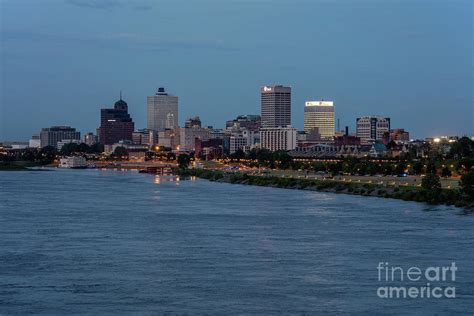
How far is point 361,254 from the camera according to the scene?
28.3 metres

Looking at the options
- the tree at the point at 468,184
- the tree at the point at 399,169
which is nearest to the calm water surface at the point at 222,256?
the tree at the point at 468,184

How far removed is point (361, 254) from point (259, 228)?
8.47m

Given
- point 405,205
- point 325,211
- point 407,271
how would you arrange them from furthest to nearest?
point 405,205 → point 325,211 → point 407,271

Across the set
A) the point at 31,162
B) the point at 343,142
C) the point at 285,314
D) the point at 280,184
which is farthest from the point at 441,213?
A: the point at 343,142

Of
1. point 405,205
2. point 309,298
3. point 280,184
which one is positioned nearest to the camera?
point 309,298

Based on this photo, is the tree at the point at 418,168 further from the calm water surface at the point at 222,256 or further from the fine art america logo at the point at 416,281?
the fine art america logo at the point at 416,281

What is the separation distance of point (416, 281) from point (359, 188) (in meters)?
38.6

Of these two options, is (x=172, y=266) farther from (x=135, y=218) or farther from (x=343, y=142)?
(x=343, y=142)

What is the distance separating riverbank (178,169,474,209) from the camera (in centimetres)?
5003

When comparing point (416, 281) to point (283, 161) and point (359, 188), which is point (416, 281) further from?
point (283, 161)

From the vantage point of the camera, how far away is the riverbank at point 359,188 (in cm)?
5003

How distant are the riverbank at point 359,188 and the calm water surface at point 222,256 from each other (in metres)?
3.24

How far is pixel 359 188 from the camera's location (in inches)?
2457

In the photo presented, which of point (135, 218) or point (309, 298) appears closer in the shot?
point (309, 298)
